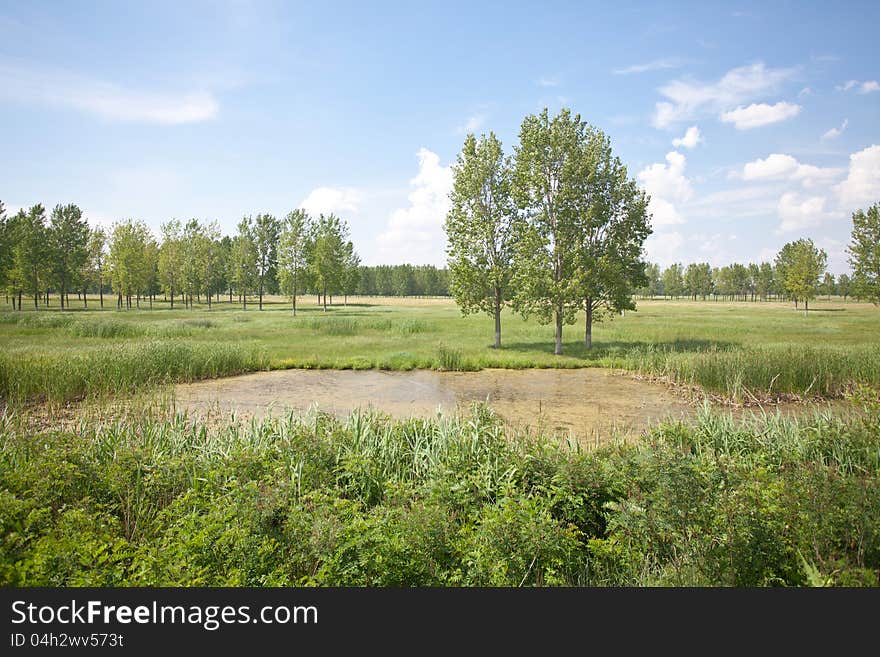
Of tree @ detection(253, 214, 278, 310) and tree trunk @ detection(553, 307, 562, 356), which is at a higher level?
tree @ detection(253, 214, 278, 310)

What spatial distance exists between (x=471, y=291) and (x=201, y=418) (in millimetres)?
17121

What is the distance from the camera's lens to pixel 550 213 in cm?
2428

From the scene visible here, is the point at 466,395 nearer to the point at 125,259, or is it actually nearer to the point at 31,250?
the point at 31,250

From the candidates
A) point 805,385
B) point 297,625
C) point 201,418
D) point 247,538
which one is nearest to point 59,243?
point 201,418

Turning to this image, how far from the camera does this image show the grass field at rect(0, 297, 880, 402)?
1419cm

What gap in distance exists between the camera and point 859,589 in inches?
132

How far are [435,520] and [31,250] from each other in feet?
66.5

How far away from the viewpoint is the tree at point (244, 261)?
64375 mm

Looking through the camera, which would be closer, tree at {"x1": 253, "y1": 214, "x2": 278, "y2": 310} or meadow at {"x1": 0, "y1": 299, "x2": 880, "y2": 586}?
meadow at {"x1": 0, "y1": 299, "x2": 880, "y2": 586}

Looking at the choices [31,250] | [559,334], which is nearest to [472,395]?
[559,334]

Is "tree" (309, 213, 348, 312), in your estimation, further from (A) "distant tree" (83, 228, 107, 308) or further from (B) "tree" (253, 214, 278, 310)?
(A) "distant tree" (83, 228, 107, 308)

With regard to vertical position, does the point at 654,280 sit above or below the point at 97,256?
above

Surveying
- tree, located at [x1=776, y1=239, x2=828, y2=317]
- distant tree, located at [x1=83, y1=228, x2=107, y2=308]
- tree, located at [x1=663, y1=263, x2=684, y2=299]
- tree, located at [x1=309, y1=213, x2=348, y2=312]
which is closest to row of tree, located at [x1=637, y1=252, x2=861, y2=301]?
tree, located at [x1=663, y1=263, x2=684, y2=299]

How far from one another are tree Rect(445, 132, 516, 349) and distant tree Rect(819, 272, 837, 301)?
39.9 metres
